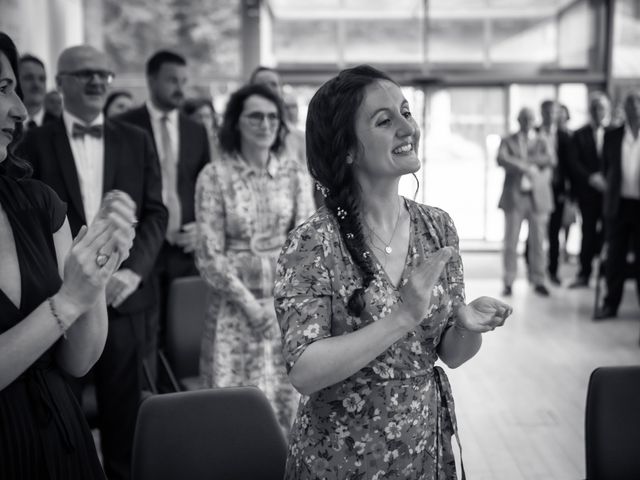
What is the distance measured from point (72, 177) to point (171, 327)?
32.9 inches

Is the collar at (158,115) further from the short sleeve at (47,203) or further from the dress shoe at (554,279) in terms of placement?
the dress shoe at (554,279)

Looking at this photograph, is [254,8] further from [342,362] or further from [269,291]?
[342,362]

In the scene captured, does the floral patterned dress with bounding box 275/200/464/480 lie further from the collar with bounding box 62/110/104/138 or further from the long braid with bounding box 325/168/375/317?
the collar with bounding box 62/110/104/138

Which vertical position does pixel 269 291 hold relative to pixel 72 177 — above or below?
below

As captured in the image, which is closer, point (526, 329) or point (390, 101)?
point (390, 101)

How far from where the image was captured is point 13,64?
5.82 ft

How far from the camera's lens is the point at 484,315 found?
1.73 meters

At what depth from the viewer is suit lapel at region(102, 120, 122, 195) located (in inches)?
131

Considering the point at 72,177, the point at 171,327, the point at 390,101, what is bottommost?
the point at 171,327

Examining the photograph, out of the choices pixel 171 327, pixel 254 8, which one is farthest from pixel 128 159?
pixel 254 8

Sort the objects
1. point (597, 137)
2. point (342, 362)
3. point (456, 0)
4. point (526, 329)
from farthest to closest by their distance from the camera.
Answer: point (456, 0)
point (597, 137)
point (526, 329)
point (342, 362)

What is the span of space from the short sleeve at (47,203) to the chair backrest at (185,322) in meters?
Result: 1.87

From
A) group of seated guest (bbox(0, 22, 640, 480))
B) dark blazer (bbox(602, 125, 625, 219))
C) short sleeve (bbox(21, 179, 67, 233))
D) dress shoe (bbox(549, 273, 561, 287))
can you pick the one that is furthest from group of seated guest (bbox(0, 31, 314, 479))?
dress shoe (bbox(549, 273, 561, 287))

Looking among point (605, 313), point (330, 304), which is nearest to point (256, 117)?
point (330, 304)
